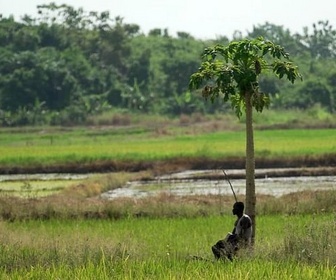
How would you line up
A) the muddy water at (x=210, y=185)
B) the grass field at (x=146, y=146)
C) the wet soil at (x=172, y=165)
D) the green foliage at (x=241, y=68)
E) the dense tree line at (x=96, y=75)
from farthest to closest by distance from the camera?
the dense tree line at (x=96, y=75)
the grass field at (x=146, y=146)
the wet soil at (x=172, y=165)
the muddy water at (x=210, y=185)
the green foliage at (x=241, y=68)

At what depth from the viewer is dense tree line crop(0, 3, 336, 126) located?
4264cm

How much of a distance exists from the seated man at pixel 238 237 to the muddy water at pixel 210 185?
31.3 feet

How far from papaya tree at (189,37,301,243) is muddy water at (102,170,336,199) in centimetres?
884

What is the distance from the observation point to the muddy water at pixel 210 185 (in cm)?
1822

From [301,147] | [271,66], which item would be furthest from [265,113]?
[271,66]

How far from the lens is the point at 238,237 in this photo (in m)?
7.73

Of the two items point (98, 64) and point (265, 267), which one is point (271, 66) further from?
point (98, 64)

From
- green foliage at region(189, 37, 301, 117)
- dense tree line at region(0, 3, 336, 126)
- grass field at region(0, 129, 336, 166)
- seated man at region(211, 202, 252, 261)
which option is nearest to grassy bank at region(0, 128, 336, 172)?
grass field at region(0, 129, 336, 166)

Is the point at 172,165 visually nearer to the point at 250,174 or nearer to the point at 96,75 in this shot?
the point at 250,174

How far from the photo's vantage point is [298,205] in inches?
536

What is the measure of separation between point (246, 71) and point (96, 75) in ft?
127

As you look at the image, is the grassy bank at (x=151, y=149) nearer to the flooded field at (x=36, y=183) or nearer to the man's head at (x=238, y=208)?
the flooded field at (x=36, y=183)

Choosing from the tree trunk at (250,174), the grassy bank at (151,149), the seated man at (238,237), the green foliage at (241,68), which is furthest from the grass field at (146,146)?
the seated man at (238,237)

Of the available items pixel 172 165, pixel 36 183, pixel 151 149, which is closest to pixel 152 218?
pixel 36 183
